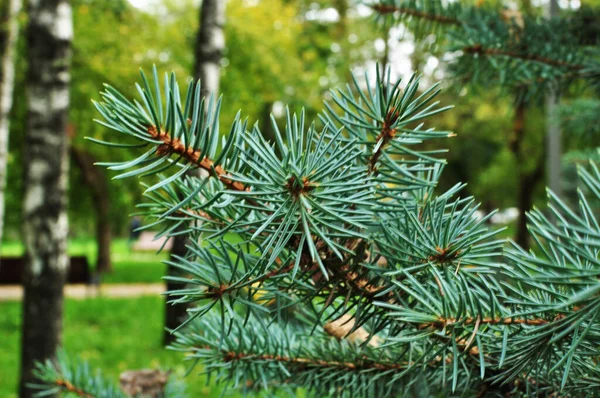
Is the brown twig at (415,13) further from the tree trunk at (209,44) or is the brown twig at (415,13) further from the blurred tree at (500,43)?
the tree trunk at (209,44)

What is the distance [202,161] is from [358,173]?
199 millimetres

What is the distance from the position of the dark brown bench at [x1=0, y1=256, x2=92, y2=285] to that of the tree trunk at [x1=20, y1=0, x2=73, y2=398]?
9.82 m

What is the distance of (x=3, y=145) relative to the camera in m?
8.31

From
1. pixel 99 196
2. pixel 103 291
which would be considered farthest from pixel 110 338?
pixel 99 196

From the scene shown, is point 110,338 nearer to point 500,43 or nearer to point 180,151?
point 500,43

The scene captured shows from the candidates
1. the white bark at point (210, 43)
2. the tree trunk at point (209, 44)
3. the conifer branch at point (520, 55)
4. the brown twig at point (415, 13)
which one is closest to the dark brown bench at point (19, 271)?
the tree trunk at point (209, 44)

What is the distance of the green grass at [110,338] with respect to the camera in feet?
23.2

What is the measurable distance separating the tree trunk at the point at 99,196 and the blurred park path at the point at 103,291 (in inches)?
91.5

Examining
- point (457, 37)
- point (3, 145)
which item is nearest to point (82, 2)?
point (3, 145)

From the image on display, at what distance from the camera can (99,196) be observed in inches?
693

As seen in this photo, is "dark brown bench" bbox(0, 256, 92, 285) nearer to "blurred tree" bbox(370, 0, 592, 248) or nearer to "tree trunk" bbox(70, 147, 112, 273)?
"tree trunk" bbox(70, 147, 112, 273)

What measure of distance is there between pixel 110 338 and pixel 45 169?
5.21m

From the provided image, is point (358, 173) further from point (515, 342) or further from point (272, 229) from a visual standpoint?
point (515, 342)

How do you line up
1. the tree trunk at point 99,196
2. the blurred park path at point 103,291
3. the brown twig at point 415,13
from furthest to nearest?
the tree trunk at point 99,196
the blurred park path at point 103,291
the brown twig at point 415,13
